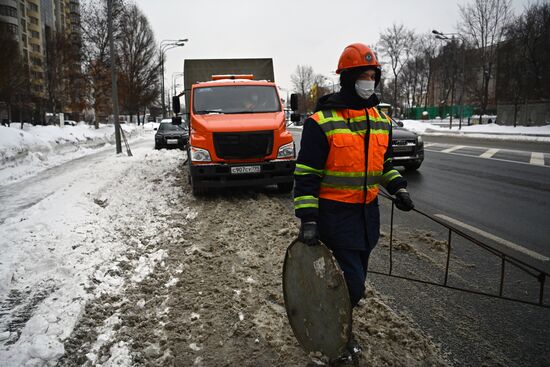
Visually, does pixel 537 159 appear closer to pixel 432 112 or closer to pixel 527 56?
pixel 527 56

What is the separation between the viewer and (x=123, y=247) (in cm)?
503

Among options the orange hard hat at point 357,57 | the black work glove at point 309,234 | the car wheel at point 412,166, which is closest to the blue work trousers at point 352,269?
the black work glove at point 309,234

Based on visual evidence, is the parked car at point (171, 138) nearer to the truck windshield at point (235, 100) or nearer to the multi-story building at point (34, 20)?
the truck windshield at point (235, 100)

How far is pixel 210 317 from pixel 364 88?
2180 mm

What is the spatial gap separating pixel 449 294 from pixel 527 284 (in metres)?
0.85

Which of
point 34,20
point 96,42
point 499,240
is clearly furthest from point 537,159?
point 34,20

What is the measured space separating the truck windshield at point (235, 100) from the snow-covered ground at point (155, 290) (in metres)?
2.18

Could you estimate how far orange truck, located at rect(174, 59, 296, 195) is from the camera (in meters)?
7.82

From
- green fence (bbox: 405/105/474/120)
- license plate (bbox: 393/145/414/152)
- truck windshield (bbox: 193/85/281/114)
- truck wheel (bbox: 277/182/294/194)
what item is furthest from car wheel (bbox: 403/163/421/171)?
green fence (bbox: 405/105/474/120)

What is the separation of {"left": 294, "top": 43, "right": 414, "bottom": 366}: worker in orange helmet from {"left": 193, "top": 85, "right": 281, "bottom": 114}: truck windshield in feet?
20.3

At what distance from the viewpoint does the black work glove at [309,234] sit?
98.4 inches

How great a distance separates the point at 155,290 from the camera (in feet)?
12.6

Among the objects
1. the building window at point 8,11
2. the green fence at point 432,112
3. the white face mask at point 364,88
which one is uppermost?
the building window at point 8,11

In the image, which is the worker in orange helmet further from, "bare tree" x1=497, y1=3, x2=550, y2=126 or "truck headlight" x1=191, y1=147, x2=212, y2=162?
"bare tree" x1=497, y1=3, x2=550, y2=126
